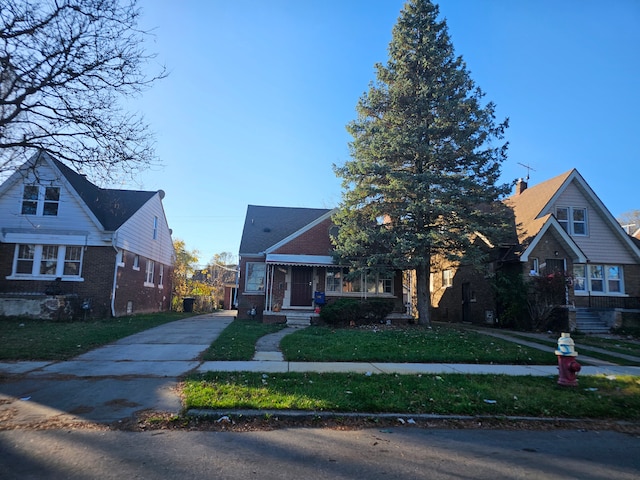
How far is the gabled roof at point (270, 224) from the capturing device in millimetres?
21281

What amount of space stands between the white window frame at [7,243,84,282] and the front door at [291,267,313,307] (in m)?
9.82

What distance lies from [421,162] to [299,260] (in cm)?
717

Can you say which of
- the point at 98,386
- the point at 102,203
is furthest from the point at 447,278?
the point at 98,386

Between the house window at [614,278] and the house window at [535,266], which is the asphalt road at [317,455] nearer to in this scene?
the house window at [535,266]

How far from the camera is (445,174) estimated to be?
51.9ft

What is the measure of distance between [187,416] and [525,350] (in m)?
9.29

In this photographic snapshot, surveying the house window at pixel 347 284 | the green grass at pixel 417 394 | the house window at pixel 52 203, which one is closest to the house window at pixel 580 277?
the house window at pixel 347 284

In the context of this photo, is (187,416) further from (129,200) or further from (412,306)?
(129,200)

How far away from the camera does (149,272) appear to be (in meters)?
23.8

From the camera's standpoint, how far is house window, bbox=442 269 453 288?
24641 millimetres

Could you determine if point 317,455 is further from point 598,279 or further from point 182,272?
point 182,272

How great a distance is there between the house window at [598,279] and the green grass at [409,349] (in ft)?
36.3

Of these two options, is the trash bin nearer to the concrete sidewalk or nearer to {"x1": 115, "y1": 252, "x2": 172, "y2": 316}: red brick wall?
{"x1": 115, "y1": 252, "x2": 172, "y2": 316}: red brick wall

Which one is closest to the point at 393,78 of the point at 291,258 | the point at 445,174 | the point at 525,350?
the point at 445,174
